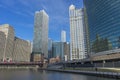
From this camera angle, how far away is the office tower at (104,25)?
13634 cm

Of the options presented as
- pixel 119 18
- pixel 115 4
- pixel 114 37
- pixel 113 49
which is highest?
pixel 115 4

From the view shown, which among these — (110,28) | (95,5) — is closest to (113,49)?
(110,28)

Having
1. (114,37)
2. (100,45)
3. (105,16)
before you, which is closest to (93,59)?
(100,45)

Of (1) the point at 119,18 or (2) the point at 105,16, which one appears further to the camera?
(2) the point at 105,16

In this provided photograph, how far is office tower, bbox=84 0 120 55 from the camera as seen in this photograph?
13634 cm

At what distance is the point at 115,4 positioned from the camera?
138500mm

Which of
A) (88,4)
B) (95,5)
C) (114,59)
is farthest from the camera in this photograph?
(88,4)

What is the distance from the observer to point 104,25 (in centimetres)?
14975

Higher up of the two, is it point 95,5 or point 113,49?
point 95,5

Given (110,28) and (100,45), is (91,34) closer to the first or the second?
(100,45)

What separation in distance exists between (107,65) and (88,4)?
102483 mm

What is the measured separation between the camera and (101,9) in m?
156

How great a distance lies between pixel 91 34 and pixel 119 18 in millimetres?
49003

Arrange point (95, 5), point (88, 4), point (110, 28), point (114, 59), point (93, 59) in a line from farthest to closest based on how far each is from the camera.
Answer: point (88, 4) → point (95, 5) → point (93, 59) → point (110, 28) → point (114, 59)
